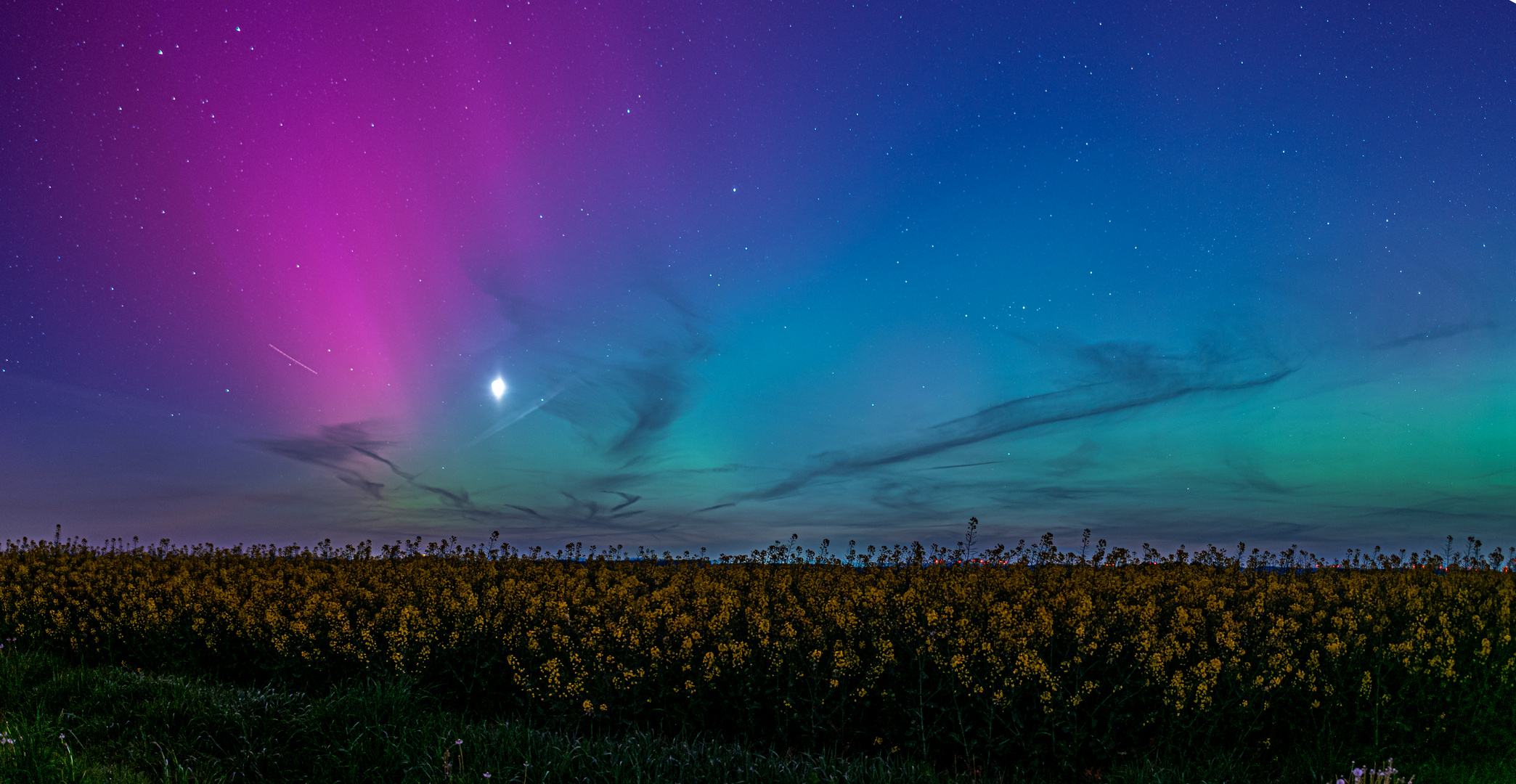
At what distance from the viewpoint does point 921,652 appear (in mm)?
6551

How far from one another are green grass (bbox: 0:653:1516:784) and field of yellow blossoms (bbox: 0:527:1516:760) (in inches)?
11.8

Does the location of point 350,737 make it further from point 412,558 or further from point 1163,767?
point 412,558

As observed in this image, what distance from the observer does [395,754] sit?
6.09 m

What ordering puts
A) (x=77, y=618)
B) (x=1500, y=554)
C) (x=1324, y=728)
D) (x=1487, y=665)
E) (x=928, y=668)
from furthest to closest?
1. (x=1500, y=554)
2. (x=77, y=618)
3. (x=1487, y=665)
4. (x=1324, y=728)
5. (x=928, y=668)

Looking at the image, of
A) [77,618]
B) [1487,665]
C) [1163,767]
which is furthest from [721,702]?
[77,618]

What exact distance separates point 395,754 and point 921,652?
4012 mm

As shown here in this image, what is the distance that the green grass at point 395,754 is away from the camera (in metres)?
5.68

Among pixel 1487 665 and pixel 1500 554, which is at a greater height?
pixel 1500 554

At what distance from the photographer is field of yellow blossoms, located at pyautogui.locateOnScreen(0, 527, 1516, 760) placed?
6480mm

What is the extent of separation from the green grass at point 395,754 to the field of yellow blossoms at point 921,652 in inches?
11.8

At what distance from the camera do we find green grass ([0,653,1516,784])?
568 cm

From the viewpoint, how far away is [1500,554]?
13.1 meters

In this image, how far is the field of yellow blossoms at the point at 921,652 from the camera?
6.48 metres

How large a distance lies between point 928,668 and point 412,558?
412 inches
